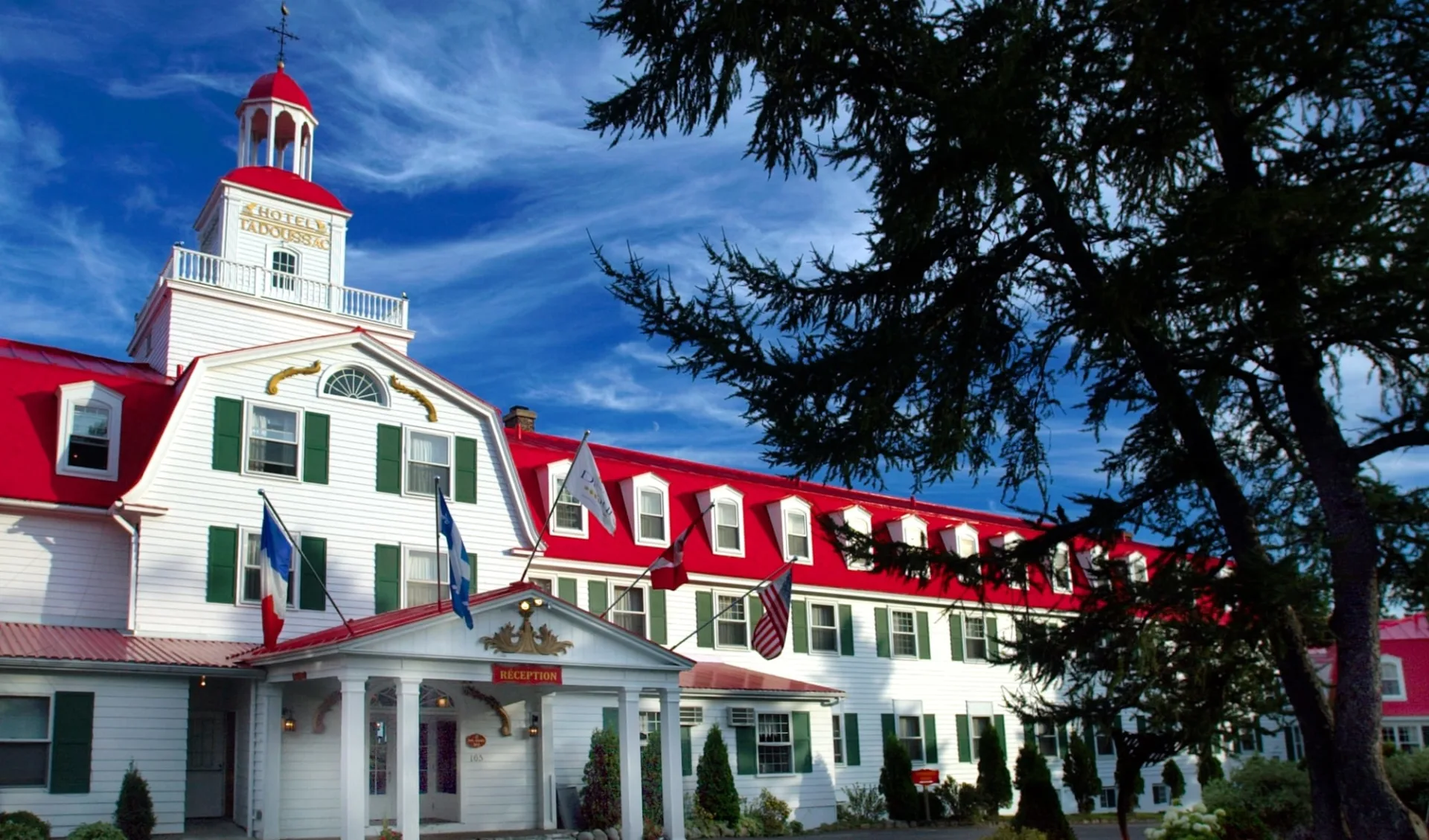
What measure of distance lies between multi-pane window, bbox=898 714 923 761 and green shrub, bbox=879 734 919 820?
76.5 inches

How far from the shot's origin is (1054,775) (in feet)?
116

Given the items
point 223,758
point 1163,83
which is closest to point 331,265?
point 223,758

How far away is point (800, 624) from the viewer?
30.5 meters

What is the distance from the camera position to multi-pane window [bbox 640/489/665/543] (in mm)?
28500

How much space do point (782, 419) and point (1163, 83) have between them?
381 cm

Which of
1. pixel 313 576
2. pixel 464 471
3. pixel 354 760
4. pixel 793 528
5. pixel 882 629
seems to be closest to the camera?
pixel 354 760

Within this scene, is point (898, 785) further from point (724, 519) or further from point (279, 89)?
point (279, 89)

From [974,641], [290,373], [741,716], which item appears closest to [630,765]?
[741,716]

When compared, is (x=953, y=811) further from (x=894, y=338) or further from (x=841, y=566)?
(x=894, y=338)

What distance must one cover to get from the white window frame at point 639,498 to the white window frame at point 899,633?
7440 millimetres

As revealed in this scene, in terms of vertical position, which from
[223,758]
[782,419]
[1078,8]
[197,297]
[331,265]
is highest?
[331,265]

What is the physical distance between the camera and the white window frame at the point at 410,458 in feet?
79.2

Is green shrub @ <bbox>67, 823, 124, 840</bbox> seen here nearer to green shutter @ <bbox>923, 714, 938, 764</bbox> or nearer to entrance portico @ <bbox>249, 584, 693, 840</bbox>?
entrance portico @ <bbox>249, 584, 693, 840</bbox>

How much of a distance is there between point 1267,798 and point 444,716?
1435cm
